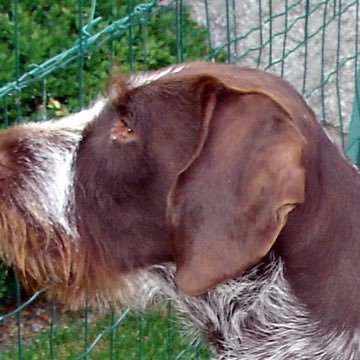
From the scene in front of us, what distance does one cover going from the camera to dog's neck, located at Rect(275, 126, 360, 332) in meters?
3.54

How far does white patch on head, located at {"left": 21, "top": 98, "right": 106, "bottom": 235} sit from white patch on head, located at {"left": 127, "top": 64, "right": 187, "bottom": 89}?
0.37 ft

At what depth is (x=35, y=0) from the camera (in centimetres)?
689

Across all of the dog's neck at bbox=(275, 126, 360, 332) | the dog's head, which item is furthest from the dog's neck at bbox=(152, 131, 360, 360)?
the dog's head

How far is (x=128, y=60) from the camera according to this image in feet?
19.8

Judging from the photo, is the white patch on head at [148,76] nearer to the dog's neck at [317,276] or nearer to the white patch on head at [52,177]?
the white patch on head at [52,177]

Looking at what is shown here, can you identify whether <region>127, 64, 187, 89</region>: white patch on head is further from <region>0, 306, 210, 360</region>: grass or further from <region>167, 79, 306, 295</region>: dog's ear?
<region>0, 306, 210, 360</region>: grass

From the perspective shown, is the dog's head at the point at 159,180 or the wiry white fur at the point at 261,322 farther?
the wiry white fur at the point at 261,322

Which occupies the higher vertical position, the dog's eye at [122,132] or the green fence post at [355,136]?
the dog's eye at [122,132]

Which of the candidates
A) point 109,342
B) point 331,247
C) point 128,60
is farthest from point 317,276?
point 128,60

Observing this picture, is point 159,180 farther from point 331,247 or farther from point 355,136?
point 355,136

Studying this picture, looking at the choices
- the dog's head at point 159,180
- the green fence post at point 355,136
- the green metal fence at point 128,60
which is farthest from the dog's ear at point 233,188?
the green fence post at point 355,136

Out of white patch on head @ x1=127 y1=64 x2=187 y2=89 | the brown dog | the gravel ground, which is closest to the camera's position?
the brown dog

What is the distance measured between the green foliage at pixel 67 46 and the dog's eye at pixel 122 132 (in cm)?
185

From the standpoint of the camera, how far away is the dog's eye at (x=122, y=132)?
3584 millimetres
